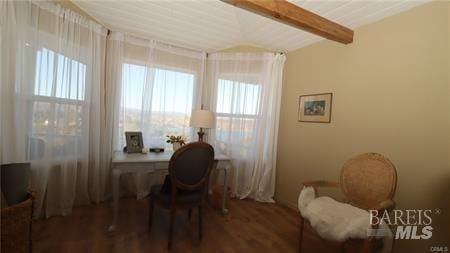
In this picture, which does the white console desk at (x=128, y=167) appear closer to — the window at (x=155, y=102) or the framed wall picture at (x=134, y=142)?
the framed wall picture at (x=134, y=142)

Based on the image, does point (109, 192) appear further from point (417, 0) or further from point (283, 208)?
point (417, 0)

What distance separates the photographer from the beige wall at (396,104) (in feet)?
5.39

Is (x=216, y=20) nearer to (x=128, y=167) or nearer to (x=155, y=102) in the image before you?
(x=155, y=102)

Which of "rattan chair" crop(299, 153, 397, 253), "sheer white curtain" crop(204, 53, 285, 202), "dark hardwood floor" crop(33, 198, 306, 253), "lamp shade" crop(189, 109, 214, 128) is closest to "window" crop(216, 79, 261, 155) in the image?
"sheer white curtain" crop(204, 53, 285, 202)

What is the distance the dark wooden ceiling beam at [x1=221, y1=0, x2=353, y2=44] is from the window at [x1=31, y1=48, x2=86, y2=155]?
186 centimetres

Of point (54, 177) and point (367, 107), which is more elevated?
point (367, 107)

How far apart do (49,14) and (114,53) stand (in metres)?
0.69

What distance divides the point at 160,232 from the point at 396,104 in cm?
263

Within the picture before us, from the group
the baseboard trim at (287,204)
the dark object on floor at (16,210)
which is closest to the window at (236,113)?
the baseboard trim at (287,204)

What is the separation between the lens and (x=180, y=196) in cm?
188

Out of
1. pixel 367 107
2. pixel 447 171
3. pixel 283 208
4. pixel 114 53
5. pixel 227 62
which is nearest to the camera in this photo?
pixel 447 171

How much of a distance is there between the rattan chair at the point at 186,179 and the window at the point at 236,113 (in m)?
1.21

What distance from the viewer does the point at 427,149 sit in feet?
5.57

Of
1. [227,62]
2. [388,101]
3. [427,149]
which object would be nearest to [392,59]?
[388,101]
